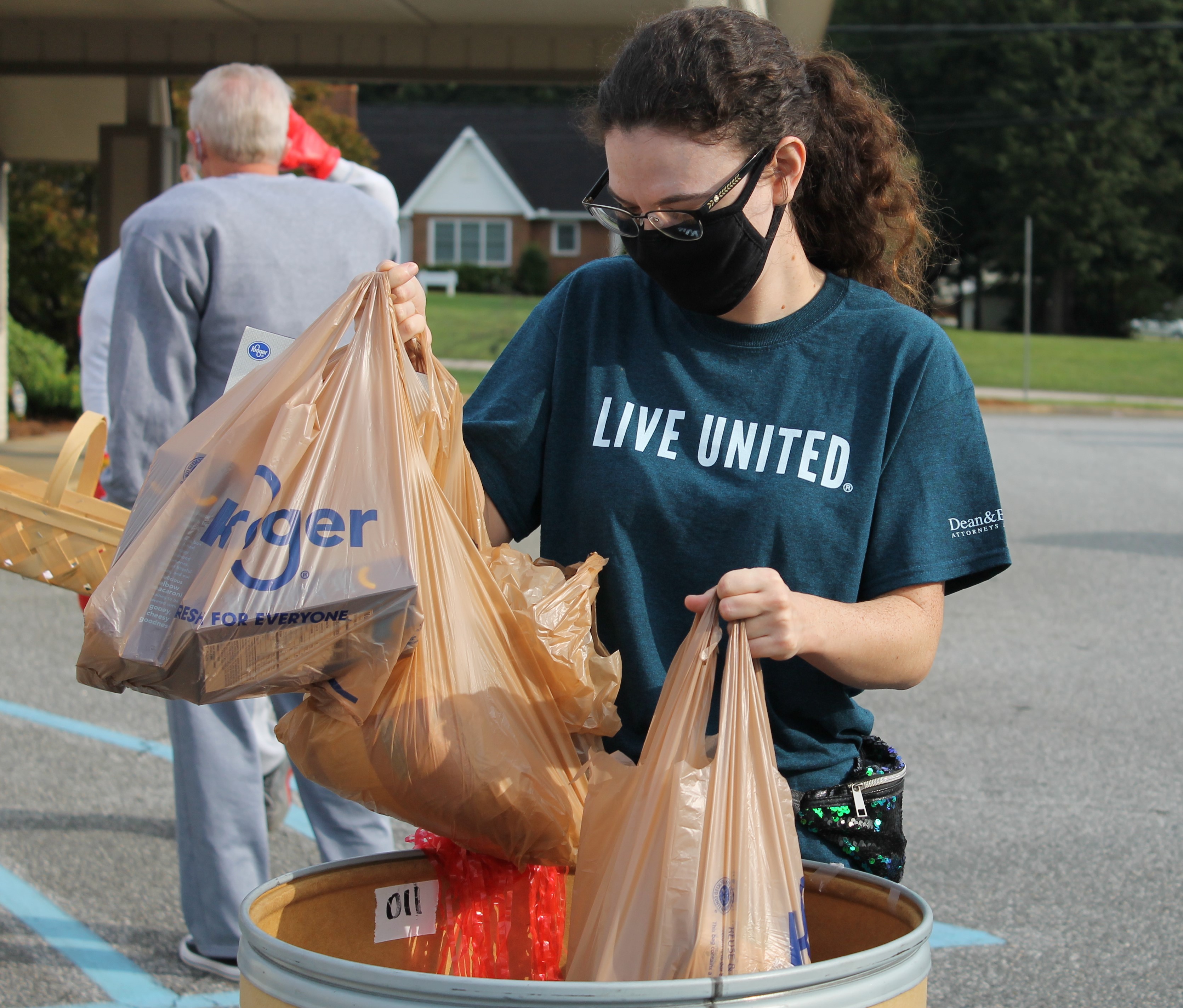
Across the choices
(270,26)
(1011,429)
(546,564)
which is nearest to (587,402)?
(546,564)

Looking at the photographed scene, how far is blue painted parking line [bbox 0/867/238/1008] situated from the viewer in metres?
3.19

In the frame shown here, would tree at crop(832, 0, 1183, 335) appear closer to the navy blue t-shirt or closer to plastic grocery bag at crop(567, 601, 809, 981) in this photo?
the navy blue t-shirt

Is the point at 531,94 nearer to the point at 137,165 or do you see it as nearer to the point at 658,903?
the point at 137,165

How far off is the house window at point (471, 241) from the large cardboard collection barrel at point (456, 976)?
1987 inches

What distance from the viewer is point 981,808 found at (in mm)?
4461

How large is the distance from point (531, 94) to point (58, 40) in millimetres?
56065

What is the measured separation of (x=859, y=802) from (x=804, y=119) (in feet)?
2.97

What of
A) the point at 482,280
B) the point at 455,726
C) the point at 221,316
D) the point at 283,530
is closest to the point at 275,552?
the point at 283,530

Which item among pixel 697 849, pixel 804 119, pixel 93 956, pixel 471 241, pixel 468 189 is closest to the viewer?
pixel 697 849

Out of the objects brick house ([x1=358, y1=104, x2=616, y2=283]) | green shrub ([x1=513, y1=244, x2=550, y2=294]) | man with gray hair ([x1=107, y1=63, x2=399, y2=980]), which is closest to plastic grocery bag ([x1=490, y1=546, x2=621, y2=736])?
man with gray hair ([x1=107, y1=63, x2=399, y2=980])

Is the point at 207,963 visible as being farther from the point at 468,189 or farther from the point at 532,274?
the point at 468,189

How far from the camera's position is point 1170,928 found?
3607 millimetres

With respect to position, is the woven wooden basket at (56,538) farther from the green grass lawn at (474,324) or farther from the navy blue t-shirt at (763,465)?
the green grass lawn at (474,324)

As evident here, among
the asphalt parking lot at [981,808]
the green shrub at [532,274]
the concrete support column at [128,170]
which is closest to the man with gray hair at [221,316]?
the asphalt parking lot at [981,808]
